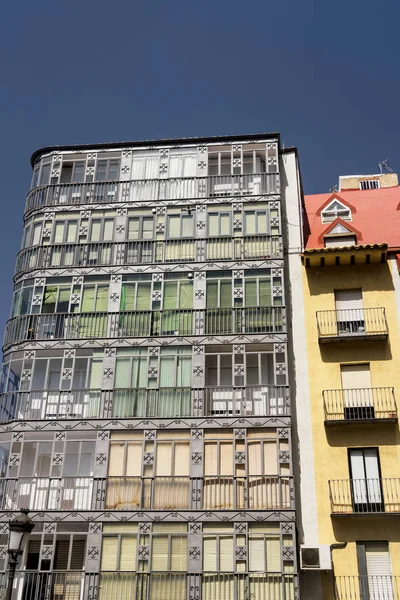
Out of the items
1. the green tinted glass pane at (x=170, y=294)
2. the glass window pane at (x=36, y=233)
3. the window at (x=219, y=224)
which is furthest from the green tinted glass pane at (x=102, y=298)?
the window at (x=219, y=224)

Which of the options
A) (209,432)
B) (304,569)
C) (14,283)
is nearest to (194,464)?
(209,432)

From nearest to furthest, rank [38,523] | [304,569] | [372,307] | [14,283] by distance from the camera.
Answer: [304,569]
[38,523]
[372,307]
[14,283]

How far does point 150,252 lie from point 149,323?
333 cm

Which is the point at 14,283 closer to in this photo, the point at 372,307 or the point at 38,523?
the point at 38,523

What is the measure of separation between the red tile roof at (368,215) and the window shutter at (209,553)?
13.5 m

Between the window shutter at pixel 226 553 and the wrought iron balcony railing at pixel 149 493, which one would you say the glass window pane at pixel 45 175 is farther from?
the window shutter at pixel 226 553

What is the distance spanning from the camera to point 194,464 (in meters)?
25.9

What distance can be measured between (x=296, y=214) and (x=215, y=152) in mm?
4562

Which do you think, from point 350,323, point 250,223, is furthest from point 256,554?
point 250,223

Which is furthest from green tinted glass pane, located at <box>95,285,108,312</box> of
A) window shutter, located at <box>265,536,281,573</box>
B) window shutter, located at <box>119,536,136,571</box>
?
window shutter, located at <box>265,536,281,573</box>

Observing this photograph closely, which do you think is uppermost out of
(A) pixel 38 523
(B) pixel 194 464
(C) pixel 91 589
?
(B) pixel 194 464

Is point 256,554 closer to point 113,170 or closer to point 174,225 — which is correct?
point 174,225

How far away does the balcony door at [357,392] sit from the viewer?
1062 inches

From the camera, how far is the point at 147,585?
2411cm
